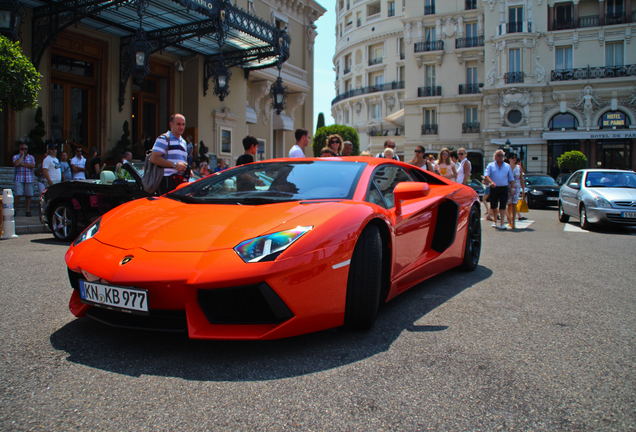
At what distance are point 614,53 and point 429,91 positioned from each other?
13.1 m

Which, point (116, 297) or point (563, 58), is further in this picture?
point (563, 58)

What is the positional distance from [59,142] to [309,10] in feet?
50.2

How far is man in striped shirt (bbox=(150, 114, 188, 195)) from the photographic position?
A: 5.91m

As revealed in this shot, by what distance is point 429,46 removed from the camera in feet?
134

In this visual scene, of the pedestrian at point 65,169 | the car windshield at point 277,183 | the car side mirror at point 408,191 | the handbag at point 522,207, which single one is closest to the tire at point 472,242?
the car side mirror at point 408,191

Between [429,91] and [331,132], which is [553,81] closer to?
[429,91]

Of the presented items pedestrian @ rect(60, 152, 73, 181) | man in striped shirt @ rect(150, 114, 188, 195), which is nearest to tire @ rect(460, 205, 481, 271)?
man in striped shirt @ rect(150, 114, 188, 195)

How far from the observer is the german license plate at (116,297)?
241 centimetres

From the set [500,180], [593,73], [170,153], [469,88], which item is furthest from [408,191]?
[469,88]

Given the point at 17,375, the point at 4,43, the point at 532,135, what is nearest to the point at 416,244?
the point at 17,375

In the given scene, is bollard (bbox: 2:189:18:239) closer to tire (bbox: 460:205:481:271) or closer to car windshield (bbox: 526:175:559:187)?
tire (bbox: 460:205:481:271)

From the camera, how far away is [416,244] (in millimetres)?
3744

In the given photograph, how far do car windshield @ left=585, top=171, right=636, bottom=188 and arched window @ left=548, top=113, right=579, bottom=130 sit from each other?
27.3m

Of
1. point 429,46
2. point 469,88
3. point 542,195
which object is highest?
point 429,46
